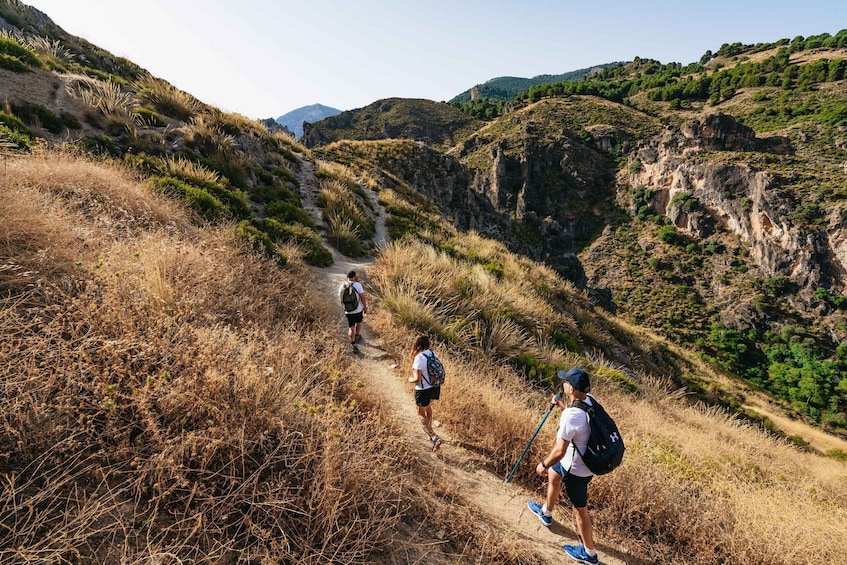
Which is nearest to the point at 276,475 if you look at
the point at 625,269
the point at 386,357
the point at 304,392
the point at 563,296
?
the point at 304,392

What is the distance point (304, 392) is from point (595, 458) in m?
2.85

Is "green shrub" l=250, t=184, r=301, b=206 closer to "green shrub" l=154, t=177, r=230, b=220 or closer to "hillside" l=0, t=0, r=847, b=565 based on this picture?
"hillside" l=0, t=0, r=847, b=565

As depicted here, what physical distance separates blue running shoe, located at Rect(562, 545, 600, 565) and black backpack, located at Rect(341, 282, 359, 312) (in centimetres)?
491

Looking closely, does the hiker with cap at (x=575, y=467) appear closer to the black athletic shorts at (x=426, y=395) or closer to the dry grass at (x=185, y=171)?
the black athletic shorts at (x=426, y=395)

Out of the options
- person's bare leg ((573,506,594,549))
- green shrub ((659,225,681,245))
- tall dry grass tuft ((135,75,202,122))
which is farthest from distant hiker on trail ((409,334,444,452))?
green shrub ((659,225,681,245))

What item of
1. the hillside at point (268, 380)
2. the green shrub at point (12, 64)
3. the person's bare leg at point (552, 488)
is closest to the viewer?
the hillside at point (268, 380)

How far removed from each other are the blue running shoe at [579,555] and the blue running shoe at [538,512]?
0.28 meters

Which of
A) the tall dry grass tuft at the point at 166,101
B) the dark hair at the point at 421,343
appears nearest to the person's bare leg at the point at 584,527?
the dark hair at the point at 421,343

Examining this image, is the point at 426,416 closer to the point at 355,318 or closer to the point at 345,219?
the point at 355,318

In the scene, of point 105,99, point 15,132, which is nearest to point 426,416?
point 15,132

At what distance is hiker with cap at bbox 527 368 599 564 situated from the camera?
3.44 meters

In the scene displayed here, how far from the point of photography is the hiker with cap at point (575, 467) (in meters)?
3.44

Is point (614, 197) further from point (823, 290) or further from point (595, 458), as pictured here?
point (595, 458)

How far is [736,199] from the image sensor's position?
61500mm
